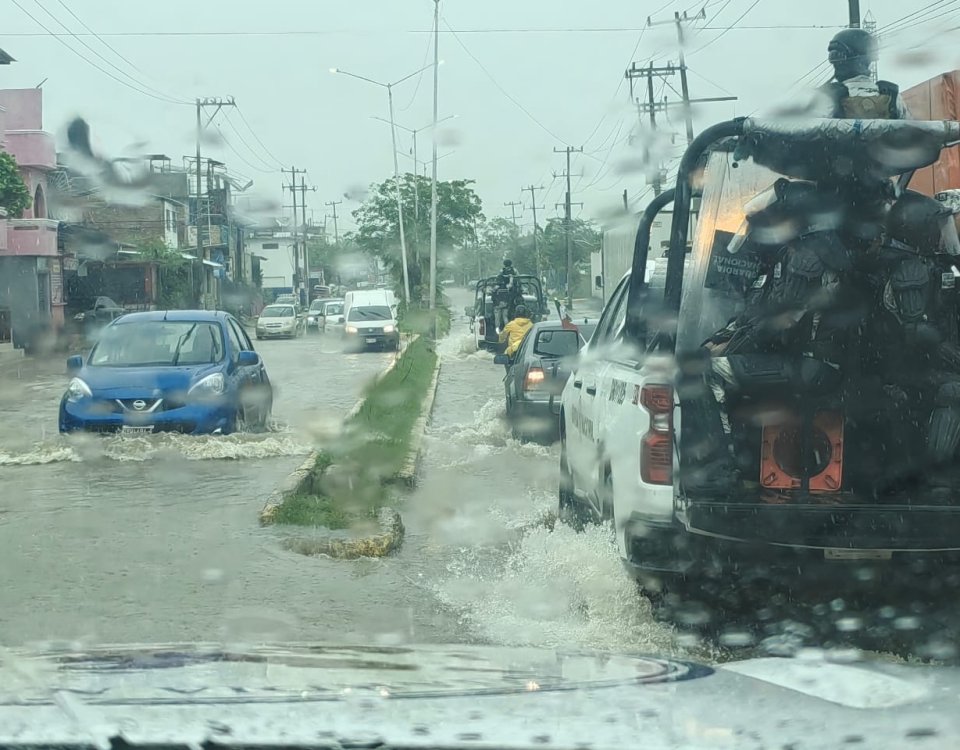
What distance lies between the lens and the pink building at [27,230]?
4000 centimetres

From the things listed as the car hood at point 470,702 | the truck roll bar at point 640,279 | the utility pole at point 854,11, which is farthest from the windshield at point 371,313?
the car hood at point 470,702

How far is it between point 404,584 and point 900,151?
362 centimetres

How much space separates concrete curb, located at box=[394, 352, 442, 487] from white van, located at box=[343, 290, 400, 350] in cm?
1762

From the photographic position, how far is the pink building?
131 feet

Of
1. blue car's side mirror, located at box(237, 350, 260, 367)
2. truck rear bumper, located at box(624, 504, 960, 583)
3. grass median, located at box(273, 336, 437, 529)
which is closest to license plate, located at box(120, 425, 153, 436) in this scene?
blue car's side mirror, located at box(237, 350, 260, 367)

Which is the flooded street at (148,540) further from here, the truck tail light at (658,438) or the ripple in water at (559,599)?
the truck tail light at (658,438)

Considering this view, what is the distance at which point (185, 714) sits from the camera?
2.17 metres

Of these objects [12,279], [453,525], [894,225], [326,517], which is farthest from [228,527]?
[12,279]

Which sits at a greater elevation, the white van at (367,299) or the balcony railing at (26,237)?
the balcony railing at (26,237)

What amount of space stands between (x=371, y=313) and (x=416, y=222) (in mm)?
14291

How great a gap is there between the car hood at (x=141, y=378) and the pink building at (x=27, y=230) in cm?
2747

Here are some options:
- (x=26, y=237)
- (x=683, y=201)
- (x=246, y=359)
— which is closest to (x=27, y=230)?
(x=26, y=237)

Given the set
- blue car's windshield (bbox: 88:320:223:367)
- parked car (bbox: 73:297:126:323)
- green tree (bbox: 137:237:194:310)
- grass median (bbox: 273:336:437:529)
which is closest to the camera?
grass median (bbox: 273:336:437:529)

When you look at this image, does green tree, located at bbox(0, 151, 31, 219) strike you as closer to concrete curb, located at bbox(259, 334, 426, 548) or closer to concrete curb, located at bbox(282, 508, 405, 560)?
concrete curb, located at bbox(259, 334, 426, 548)
